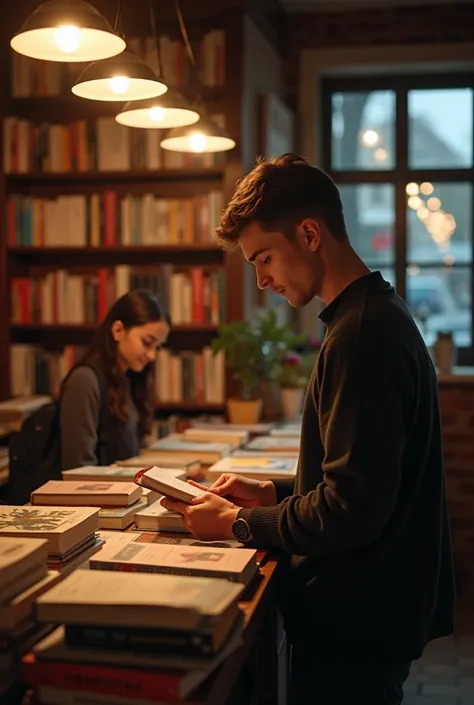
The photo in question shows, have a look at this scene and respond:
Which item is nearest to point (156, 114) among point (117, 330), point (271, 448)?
point (117, 330)

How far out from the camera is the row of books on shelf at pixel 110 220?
464 cm

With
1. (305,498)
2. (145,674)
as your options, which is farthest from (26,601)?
(305,498)

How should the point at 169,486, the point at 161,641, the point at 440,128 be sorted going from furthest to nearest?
the point at 440,128, the point at 169,486, the point at 161,641

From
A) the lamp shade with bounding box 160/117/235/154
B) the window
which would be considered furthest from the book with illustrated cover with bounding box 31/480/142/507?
the window

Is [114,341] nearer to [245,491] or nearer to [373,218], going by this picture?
[245,491]

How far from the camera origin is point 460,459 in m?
5.00

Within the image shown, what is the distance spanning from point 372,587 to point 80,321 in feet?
11.5

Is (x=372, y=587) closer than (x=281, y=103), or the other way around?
(x=372, y=587)

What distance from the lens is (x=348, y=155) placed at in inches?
220

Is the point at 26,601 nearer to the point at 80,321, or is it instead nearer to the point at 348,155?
the point at 80,321

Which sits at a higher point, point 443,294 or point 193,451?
point 443,294

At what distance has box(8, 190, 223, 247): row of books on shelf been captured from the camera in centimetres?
464

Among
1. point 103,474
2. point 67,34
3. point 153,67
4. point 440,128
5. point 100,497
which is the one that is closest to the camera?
point 100,497

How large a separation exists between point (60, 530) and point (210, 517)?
297 mm
